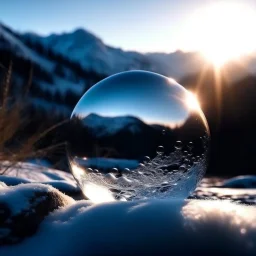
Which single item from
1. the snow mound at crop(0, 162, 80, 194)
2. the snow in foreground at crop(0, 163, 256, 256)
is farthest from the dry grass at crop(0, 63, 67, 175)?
the snow in foreground at crop(0, 163, 256, 256)

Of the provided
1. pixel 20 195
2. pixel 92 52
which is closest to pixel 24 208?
pixel 20 195

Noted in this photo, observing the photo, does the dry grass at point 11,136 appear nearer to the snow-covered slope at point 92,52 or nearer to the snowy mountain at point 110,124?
the snowy mountain at point 110,124

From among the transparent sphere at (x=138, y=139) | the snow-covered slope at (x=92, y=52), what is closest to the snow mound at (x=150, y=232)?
the transparent sphere at (x=138, y=139)

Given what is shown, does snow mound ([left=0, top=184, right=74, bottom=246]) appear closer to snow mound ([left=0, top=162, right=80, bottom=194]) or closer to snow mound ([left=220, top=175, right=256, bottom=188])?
snow mound ([left=0, top=162, right=80, bottom=194])

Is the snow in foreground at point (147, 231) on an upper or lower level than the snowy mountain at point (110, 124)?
lower

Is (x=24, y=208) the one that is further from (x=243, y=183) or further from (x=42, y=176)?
(x=243, y=183)

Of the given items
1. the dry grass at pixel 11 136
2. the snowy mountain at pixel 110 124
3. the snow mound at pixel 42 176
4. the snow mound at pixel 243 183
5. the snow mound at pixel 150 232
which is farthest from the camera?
the snow mound at pixel 243 183

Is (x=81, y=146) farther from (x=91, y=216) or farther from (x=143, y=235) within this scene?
(x=143, y=235)
